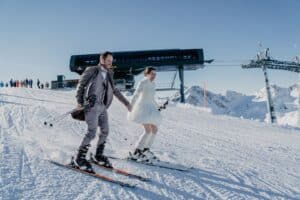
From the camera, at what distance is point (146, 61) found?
138 ft

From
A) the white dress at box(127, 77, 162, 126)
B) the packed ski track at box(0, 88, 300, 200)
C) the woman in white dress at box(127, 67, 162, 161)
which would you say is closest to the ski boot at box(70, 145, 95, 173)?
the packed ski track at box(0, 88, 300, 200)

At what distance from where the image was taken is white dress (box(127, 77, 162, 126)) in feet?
17.8

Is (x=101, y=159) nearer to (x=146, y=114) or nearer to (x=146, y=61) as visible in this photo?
(x=146, y=114)

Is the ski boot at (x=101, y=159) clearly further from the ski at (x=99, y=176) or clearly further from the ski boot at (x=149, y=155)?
the ski boot at (x=149, y=155)

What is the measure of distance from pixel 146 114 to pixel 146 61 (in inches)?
1458

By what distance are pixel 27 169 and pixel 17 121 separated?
16.4 ft

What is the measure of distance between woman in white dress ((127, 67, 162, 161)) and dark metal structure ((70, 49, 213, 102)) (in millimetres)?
34570

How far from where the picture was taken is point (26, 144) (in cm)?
580

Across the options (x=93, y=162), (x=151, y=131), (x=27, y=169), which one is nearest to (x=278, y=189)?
(x=151, y=131)

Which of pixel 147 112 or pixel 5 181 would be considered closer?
pixel 5 181

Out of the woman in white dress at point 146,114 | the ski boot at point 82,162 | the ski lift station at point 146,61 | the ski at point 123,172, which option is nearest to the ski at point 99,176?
the ski boot at point 82,162

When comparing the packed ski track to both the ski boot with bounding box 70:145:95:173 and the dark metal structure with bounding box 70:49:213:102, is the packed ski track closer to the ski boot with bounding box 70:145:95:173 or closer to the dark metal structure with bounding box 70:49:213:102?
the ski boot with bounding box 70:145:95:173

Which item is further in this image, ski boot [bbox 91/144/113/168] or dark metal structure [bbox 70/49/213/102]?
dark metal structure [bbox 70/49/213/102]

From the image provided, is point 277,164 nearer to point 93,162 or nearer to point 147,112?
point 147,112
